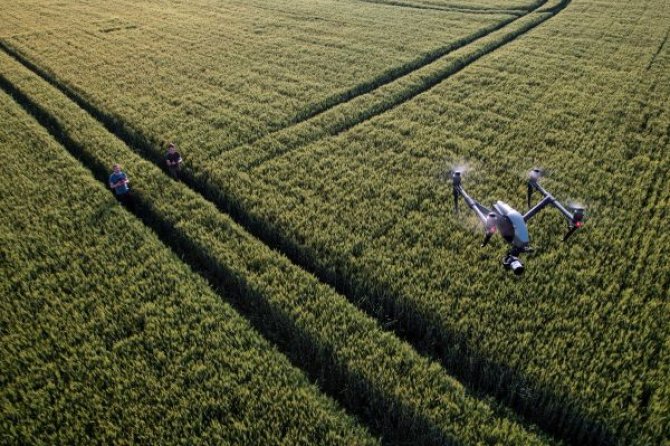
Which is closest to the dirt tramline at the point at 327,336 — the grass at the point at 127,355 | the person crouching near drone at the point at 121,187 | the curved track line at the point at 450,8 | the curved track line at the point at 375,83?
the person crouching near drone at the point at 121,187

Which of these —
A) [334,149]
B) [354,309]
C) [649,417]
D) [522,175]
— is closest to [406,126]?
[334,149]

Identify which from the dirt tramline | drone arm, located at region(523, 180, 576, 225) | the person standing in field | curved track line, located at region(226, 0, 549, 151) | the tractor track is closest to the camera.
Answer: drone arm, located at region(523, 180, 576, 225)

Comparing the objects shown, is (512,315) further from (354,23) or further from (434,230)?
(354,23)

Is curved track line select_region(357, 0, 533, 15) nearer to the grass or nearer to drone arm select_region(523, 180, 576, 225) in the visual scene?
drone arm select_region(523, 180, 576, 225)

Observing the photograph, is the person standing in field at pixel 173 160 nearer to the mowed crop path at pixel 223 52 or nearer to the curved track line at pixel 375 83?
the mowed crop path at pixel 223 52

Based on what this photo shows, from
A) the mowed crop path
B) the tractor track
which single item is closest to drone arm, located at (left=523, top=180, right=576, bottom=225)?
the tractor track

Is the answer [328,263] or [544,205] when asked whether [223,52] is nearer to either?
[328,263]
